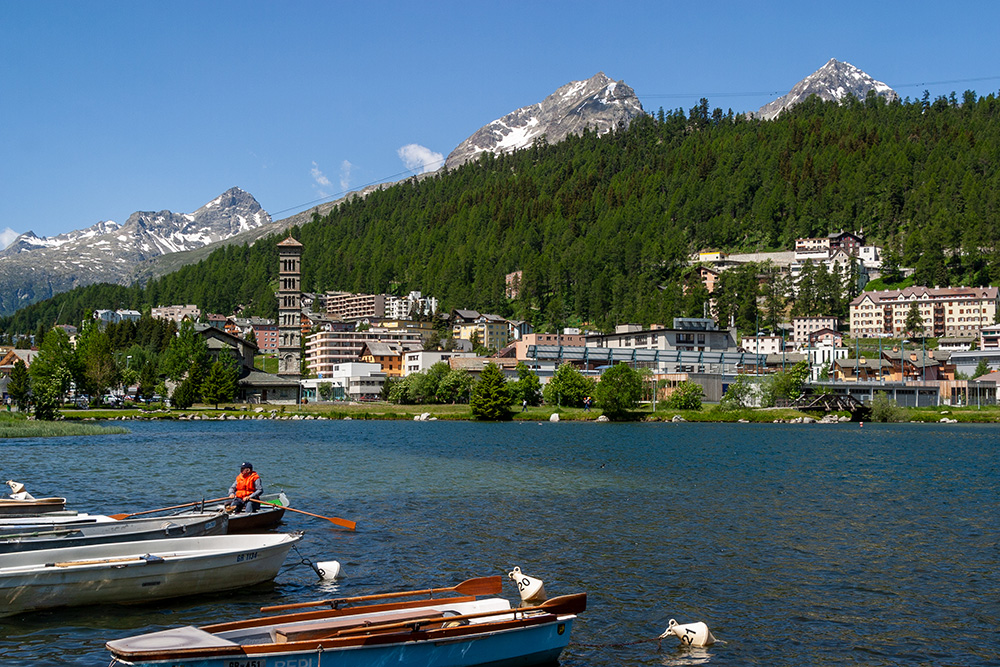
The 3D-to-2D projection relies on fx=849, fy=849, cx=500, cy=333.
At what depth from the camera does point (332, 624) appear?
52.0 ft

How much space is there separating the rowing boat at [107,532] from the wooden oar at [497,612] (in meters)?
10.2

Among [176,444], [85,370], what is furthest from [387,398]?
[176,444]

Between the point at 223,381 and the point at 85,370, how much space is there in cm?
2094

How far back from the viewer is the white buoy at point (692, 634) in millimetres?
18000

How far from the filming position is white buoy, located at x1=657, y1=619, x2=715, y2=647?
1800 cm

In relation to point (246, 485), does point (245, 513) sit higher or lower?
lower

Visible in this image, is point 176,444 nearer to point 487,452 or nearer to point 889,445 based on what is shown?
point 487,452

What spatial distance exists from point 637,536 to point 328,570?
1193cm

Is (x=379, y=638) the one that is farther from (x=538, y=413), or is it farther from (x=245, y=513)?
(x=538, y=413)

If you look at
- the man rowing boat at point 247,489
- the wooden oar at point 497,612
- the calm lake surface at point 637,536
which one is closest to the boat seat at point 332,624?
the wooden oar at point 497,612

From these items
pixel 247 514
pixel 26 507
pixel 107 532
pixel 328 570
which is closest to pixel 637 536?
pixel 328 570

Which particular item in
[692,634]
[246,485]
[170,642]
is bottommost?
[692,634]

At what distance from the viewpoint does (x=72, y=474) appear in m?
46.7

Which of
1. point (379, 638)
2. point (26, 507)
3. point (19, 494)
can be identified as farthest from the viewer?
point (19, 494)
